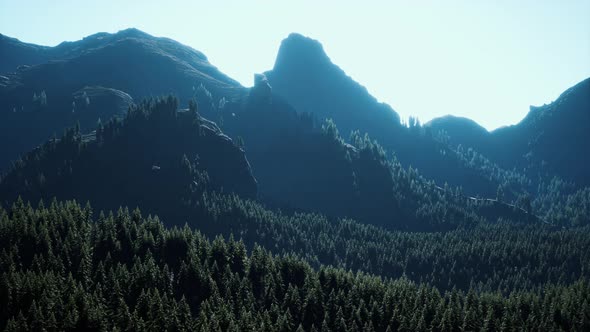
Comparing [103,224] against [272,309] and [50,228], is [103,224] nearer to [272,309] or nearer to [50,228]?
[50,228]

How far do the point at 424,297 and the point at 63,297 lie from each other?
85946 millimetres

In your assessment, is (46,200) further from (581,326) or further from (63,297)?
(581,326)

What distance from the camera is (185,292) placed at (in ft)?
342

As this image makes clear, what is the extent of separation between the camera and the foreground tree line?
7962 cm

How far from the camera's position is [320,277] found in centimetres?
12419

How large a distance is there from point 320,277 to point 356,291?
1018cm

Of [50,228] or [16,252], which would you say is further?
[50,228]

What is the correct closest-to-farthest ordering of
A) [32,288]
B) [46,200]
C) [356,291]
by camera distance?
[32,288] → [356,291] → [46,200]

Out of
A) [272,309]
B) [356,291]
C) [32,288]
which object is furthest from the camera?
[356,291]

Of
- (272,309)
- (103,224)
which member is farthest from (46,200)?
(272,309)

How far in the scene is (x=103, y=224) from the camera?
12144cm

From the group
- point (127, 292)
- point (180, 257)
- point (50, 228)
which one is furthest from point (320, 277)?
point (50, 228)

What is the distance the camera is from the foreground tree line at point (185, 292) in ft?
261

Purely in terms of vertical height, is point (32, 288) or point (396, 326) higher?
point (32, 288)
